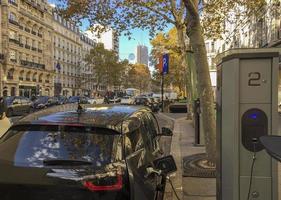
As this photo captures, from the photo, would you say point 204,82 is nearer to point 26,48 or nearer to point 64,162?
point 64,162

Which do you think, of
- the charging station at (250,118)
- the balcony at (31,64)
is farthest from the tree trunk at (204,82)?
the balcony at (31,64)

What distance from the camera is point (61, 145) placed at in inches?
153

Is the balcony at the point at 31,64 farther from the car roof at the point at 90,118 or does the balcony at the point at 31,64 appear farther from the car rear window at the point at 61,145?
the car rear window at the point at 61,145

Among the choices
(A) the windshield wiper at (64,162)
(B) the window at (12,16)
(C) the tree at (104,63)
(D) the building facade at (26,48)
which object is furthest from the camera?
(C) the tree at (104,63)

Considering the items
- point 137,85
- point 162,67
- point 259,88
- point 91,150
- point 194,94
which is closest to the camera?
point 91,150

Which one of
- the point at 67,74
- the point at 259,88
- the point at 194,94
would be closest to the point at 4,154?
the point at 259,88

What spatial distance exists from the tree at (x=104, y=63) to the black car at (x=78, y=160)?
95.8m

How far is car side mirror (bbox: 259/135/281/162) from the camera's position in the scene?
2.18 m

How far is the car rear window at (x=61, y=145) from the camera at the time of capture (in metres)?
3.77

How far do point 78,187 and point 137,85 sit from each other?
13060 cm

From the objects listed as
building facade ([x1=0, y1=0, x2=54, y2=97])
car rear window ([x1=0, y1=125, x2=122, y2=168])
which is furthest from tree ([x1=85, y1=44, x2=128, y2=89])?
car rear window ([x1=0, y1=125, x2=122, y2=168])

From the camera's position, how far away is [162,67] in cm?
2436

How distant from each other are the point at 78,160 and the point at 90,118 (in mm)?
630

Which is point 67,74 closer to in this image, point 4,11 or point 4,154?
point 4,11
